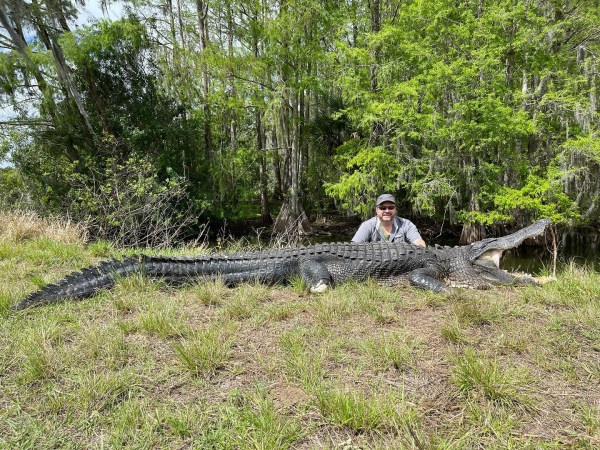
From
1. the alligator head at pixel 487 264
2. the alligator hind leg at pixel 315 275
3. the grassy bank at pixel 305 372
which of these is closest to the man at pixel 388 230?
the alligator head at pixel 487 264

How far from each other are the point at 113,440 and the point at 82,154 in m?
15.0

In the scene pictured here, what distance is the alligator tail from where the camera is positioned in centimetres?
337

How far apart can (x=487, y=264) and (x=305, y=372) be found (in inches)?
125

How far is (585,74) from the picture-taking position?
11258 mm

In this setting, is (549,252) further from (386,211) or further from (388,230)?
(386,211)

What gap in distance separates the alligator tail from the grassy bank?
19 cm

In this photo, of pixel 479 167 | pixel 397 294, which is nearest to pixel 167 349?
pixel 397 294

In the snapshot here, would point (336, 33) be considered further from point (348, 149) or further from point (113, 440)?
point (113, 440)

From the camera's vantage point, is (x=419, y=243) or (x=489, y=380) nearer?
(x=489, y=380)

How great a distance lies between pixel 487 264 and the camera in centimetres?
434

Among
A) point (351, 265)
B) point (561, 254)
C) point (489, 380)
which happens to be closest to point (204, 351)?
point (489, 380)

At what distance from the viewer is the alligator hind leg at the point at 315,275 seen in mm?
4117

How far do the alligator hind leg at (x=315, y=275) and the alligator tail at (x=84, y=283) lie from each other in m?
1.94

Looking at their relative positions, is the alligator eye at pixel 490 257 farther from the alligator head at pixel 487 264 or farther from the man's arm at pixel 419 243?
the man's arm at pixel 419 243
